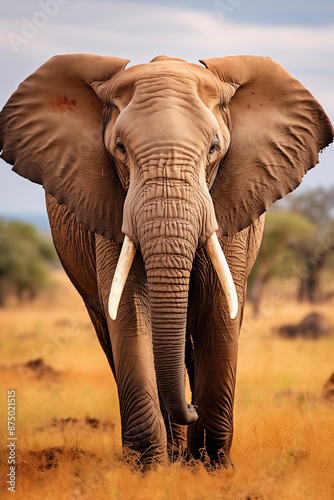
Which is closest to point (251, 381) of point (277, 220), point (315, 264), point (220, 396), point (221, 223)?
point (220, 396)

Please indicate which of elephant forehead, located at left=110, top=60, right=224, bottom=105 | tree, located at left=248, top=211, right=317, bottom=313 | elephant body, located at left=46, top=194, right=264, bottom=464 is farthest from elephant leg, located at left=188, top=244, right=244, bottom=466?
tree, located at left=248, top=211, right=317, bottom=313

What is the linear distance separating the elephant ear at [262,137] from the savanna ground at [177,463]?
1614mm

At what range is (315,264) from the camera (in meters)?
30.0

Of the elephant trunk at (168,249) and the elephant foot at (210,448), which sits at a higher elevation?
the elephant trunk at (168,249)

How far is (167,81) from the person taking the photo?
521 cm

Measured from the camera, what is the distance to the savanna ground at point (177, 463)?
5511mm

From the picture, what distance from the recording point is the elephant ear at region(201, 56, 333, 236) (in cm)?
570

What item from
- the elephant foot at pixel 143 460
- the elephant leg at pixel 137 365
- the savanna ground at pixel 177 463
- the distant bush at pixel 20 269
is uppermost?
the elephant leg at pixel 137 365

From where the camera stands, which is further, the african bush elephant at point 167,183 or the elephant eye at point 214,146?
the elephant eye at point 214,146

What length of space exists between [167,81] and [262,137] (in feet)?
2.98

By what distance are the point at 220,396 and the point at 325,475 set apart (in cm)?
90

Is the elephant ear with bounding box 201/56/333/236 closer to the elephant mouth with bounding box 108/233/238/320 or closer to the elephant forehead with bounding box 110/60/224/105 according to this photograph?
the elephant forehead with bounding box 110/60/224/105

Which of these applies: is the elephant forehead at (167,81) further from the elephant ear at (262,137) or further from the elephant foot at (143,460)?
the elephant foot at (143,460)

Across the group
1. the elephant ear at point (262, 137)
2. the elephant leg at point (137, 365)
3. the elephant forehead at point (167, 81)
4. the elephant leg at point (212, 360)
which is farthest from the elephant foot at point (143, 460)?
the elephant forehead at point (167, 81)
